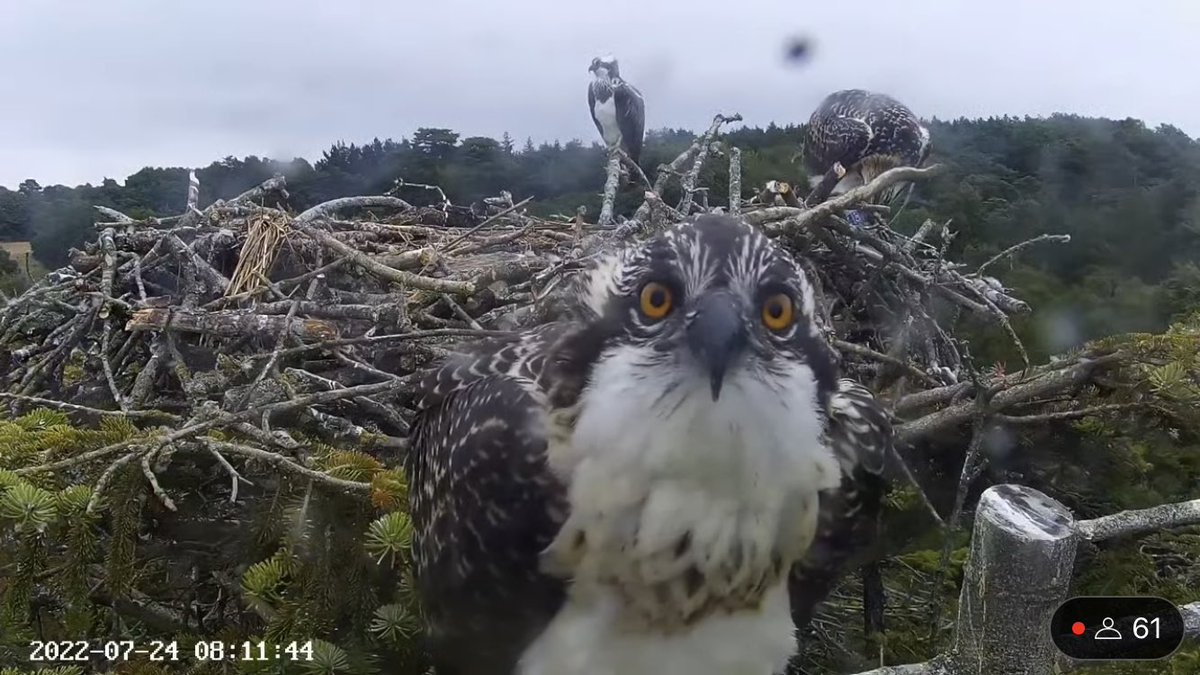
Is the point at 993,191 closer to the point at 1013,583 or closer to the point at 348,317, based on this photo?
the point at 348,317

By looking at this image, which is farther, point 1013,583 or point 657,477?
point 1013,583

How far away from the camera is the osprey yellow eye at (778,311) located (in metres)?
1.10

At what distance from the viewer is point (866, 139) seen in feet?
19.0

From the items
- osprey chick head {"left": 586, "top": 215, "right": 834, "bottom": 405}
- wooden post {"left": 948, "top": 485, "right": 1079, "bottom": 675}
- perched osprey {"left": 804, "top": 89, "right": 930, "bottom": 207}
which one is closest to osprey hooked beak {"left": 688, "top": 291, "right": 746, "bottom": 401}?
osprey chick head {"left": 586, "top": 215, "right": 834, "bottom": 405}

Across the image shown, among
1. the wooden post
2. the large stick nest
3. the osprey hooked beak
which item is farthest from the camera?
the large stick nest

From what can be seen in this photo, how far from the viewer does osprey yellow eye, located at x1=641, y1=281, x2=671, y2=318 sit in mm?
1091

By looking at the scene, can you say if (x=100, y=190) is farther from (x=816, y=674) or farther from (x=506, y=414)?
(x=816, y=674)

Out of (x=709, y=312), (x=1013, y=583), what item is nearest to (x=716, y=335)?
(x=709, y=312)

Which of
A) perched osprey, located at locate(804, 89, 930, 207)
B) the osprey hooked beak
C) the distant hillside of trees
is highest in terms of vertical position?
perched osprey, located at locate(804, 89, 930, 207)

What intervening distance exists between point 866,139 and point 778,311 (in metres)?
5.13

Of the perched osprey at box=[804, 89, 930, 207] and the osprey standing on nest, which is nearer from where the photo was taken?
the osprey standing on nest

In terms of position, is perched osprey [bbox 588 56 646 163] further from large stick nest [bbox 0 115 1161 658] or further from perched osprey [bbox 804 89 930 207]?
large stick nest [bbox 0 115 1161 658]

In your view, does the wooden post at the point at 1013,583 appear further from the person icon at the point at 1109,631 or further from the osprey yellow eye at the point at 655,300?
the osprey yellow eye at the point at 655,300

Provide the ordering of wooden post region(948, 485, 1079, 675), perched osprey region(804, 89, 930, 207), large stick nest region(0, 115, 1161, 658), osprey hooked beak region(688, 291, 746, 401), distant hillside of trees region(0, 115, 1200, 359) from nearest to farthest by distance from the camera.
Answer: osprey hooked beak region(688, 291, 746, 401), wooden post region(948, 485, 1079, 675), large stick nest region(0, 115, 1161, 658), distant hillside of trees region(0, 115, 1200, 359), perched osprey region(804, 89, 930, 207)
